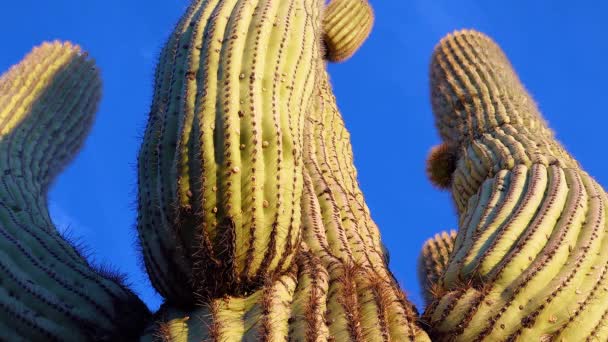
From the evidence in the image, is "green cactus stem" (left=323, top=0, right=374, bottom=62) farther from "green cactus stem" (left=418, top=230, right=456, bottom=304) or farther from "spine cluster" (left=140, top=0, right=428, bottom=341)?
"spine cluster" (left=140, top=0, right=428, bottom=341)

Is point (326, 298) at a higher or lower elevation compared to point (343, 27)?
lower

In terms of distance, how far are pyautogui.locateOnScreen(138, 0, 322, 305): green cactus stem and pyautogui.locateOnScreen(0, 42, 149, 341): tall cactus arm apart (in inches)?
13.9

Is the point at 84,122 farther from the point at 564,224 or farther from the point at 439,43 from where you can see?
the point at 564,224

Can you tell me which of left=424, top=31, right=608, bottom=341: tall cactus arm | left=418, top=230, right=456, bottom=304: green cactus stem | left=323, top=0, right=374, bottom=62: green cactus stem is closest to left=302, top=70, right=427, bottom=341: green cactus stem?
left=424, top=31, right=608, bottom=341: tall cactus arm

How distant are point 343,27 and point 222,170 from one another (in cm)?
390

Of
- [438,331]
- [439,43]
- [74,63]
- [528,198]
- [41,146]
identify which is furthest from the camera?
[439,43]

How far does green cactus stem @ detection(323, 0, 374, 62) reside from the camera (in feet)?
22.2

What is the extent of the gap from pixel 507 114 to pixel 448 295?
248 cm

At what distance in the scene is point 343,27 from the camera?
6840 mm

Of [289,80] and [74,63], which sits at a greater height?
[74,63]

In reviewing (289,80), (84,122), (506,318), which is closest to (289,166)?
(289,80)

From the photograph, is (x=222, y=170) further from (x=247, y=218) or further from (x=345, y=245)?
(x=345, y=245)

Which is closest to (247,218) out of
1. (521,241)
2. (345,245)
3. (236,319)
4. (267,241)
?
(267,241)

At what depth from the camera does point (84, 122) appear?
6.08 metres
